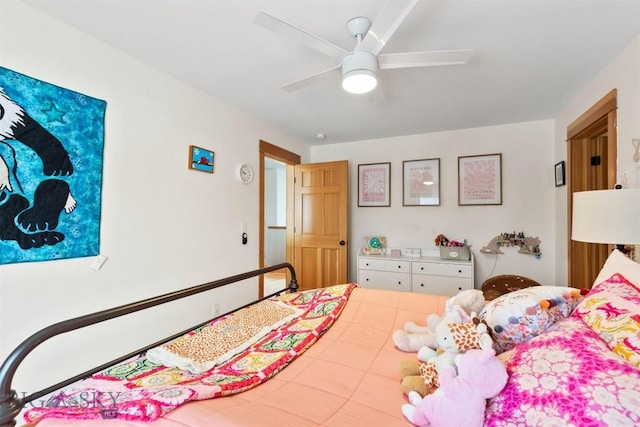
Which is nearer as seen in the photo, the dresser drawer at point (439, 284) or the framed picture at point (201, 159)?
the framed picture at point (201, 159)

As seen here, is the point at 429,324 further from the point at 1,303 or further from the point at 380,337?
the point at 1,303

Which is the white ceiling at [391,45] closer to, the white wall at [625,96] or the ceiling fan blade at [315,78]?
the white wall at [625,96]

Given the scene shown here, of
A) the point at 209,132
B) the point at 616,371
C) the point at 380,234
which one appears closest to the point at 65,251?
the point at 209,132

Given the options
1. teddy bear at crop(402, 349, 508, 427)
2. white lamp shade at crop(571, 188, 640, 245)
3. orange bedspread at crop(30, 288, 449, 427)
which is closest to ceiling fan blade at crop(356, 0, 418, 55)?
white lamp shade at crop(571, 188, 640, 245)

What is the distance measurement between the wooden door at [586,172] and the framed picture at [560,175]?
0.15m

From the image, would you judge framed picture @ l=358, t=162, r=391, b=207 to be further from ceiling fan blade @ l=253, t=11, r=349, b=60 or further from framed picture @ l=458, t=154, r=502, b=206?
ceiling fan blade @ l=253, t=11, r=349, b=60

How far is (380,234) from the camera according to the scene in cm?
403

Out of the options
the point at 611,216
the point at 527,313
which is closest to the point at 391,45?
the point at 611,216

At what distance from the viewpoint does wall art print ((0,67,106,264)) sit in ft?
4.83

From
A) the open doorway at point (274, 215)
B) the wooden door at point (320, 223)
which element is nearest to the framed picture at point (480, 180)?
the wooden door at point (320, 223)

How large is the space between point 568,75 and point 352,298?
2.40 meters

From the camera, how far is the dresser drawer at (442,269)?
129 inches

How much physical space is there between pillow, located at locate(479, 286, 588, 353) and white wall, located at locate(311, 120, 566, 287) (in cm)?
249

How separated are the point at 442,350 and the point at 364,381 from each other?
366mm
